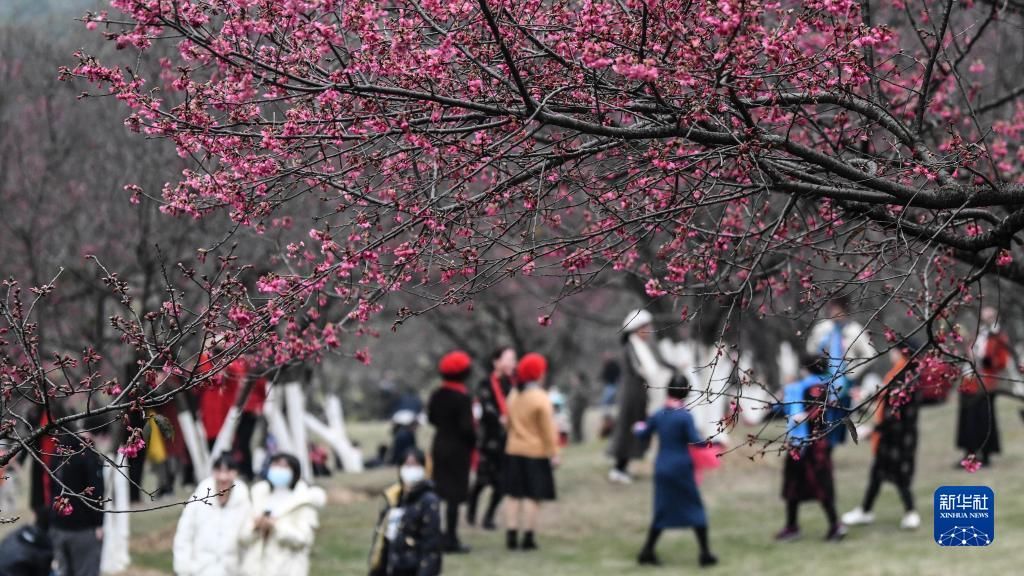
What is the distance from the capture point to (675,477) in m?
12.2

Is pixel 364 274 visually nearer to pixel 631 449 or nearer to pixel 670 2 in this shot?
pixel 670 2

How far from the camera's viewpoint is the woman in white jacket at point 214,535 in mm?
9172

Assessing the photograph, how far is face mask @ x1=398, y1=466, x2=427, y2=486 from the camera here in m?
9.97

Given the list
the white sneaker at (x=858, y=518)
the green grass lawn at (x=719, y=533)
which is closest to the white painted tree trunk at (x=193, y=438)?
the green grass lawn at (x=719, y=533)

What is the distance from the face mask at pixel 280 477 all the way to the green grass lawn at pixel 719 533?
2.88m

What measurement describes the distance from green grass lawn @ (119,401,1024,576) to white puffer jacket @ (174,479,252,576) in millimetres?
3174

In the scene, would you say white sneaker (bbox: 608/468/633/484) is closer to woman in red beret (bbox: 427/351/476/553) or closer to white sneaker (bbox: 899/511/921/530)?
woman in red beret (bbox: 427/351/476/553)

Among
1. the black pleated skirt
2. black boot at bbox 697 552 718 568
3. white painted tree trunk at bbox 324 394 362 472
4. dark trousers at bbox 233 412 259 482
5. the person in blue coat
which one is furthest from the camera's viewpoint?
white painted tree trunk at bbox 324 394 362 472

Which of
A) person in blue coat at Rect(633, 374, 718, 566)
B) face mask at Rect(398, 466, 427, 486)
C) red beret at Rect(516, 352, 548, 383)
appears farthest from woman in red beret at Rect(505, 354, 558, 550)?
face mask at Rect(398, 466, 427, 486)

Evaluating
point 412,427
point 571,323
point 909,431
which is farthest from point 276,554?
point 571,323

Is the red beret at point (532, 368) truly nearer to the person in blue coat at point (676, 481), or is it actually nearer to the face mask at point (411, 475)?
the person in blue coat at point (676, 481)

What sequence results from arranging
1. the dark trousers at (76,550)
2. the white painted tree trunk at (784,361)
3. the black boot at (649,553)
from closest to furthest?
the dark trousers at (76,550) → the black boot at (649,553) → the white painted tree trunk at (784,361)

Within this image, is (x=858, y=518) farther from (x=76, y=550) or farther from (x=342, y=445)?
(x=342, y=445)

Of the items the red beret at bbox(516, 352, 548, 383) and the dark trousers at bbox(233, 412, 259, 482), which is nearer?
the red beret at bbox(516, 352, 548, 383)
